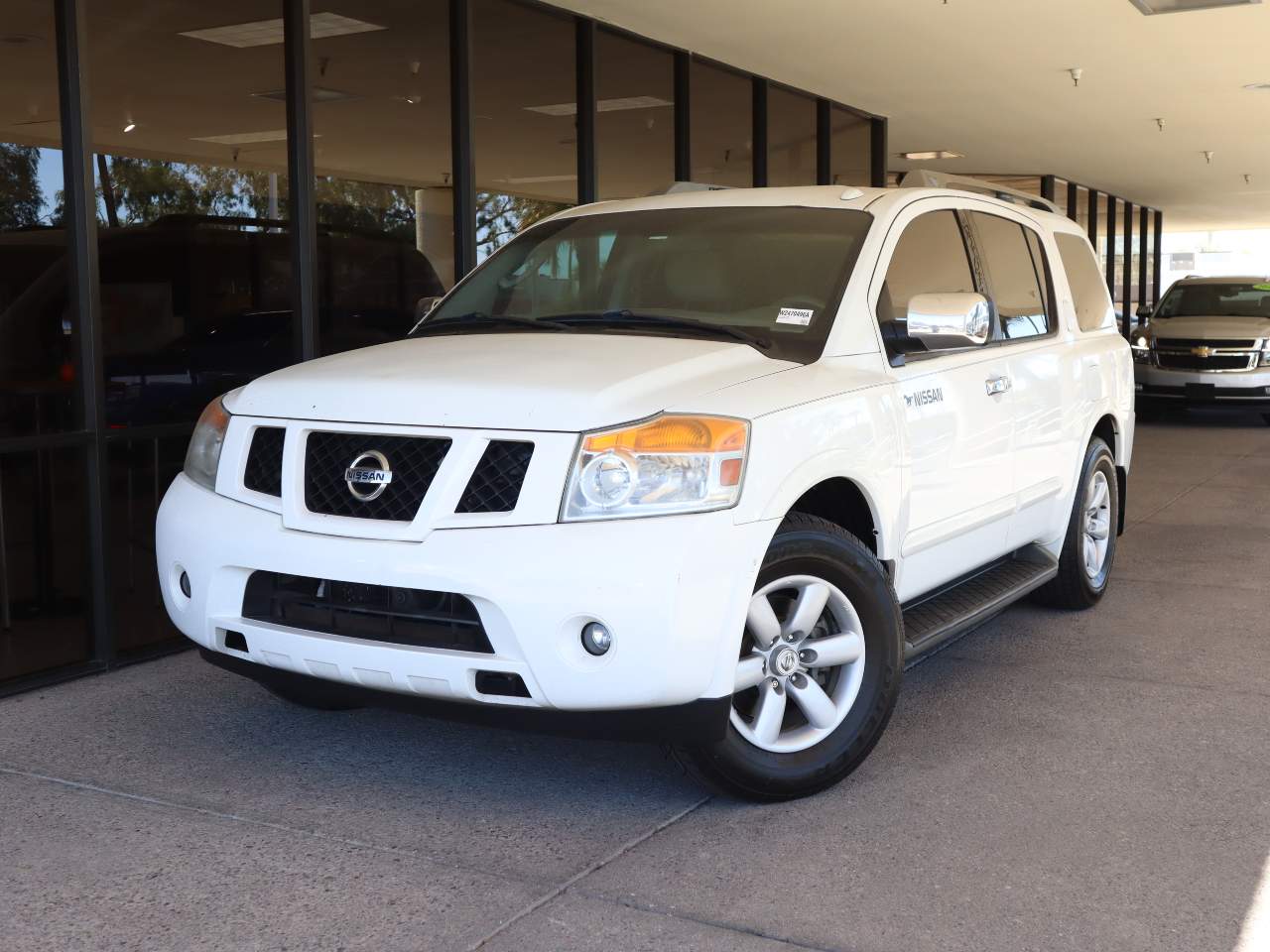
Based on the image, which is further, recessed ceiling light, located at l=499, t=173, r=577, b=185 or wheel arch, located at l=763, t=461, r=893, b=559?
recessed ceiling light, located at l=499, t=173, r=577, b=185

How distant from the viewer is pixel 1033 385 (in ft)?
18.0

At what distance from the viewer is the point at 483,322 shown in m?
4.86

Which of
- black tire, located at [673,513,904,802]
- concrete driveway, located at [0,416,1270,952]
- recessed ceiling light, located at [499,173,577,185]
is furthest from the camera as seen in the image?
recessed ceiling light, located at [499,173,577,185]

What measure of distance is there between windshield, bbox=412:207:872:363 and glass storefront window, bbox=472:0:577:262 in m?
2.86

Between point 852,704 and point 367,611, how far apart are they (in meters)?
1.43

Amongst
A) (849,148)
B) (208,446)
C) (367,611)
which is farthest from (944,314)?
(849,148)

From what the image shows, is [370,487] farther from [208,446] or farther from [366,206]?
[366,206]

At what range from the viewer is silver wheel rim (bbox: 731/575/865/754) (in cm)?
381

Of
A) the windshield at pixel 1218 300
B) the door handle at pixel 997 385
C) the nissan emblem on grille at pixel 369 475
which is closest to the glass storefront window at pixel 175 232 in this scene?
the nissan emblem on grille at pixel 369 475

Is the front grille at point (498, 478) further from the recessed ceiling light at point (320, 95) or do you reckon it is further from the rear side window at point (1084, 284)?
the recessed ceiling light at point (320, 95)

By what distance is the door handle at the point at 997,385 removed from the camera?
5.07m

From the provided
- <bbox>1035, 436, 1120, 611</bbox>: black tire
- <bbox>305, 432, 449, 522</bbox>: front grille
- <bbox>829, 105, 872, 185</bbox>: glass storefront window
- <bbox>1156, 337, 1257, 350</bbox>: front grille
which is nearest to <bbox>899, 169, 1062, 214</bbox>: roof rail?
<bbox>1035, 436, 1120, 611</bbox>: black tire

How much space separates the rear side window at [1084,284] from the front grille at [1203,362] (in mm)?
9987

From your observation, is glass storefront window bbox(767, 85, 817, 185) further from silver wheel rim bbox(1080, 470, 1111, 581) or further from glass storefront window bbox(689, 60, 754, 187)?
silver wheel rim bbox(1080, 470, 1111, 581)
